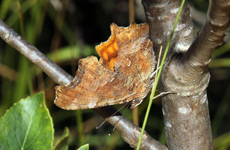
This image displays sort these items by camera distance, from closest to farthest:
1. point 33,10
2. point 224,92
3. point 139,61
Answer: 1. point 139,61
2. point 33,10
3. point 224,92

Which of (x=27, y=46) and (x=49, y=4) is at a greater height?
(x=49, y=4)

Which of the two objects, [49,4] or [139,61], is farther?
[49,4]

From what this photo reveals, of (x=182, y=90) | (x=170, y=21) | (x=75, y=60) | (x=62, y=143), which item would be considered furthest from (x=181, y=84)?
(x=75, y=60)

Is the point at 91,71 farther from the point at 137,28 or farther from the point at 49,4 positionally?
the point at 49,4

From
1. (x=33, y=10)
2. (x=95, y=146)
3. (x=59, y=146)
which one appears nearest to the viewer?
(x=59, y=146)

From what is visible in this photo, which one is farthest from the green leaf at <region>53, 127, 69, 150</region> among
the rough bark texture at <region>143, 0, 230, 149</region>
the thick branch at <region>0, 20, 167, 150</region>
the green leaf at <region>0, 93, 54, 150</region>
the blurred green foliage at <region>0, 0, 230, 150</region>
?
the blurred green foliage at <region>0, 0, 230, 150</region>

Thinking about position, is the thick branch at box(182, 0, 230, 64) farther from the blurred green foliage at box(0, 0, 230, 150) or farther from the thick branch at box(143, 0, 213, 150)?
the blurred green foliage at box(0, 0, 230, 150)

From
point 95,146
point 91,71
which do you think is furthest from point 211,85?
point 91,71
